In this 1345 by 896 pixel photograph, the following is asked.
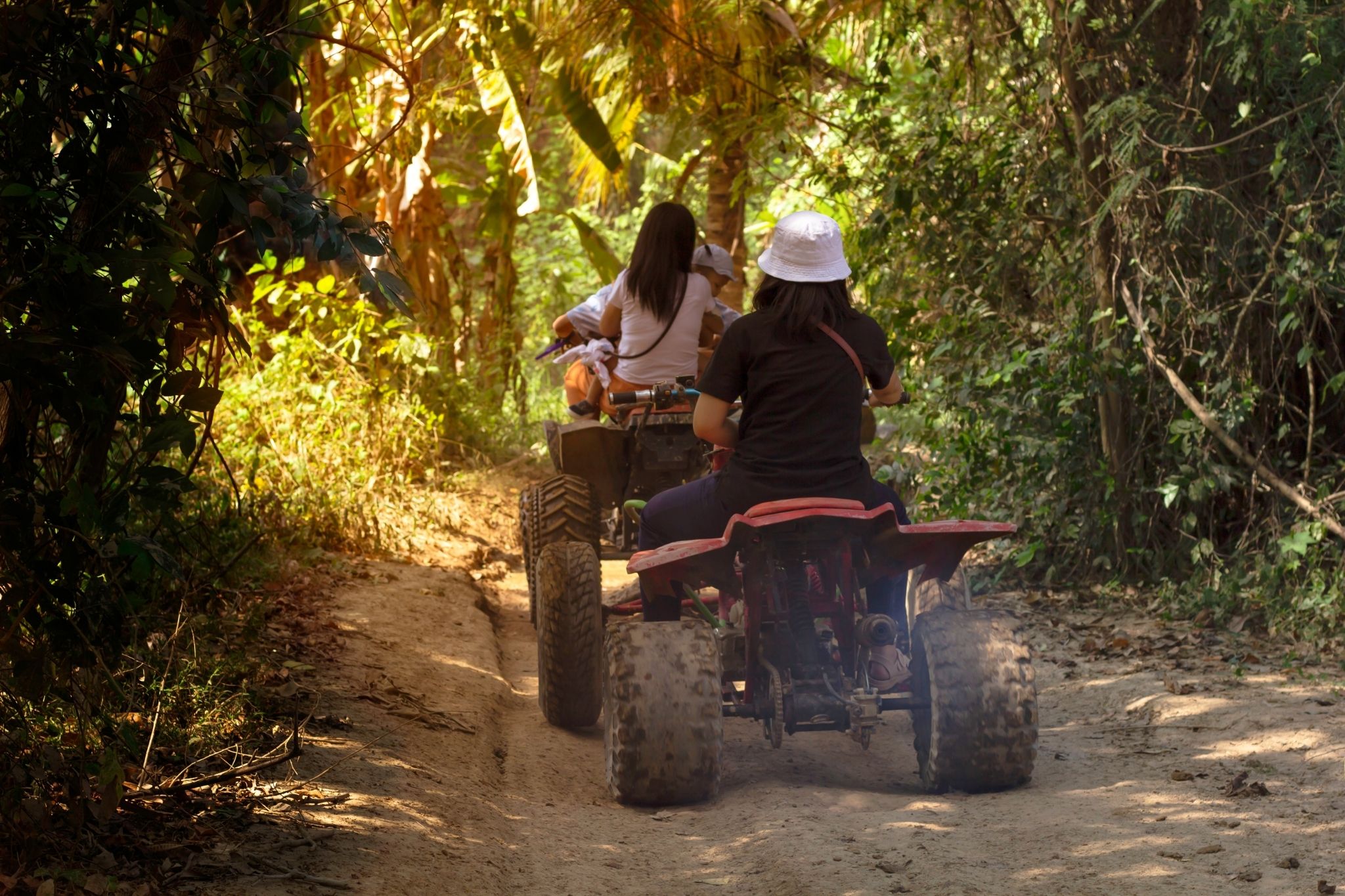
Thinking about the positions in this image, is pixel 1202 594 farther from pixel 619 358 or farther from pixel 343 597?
pixel 343 597

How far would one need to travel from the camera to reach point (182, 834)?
392 cm

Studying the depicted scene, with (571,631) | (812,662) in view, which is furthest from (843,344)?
(571,631)

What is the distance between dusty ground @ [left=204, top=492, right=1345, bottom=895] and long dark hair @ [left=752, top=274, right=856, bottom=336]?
5.73ft

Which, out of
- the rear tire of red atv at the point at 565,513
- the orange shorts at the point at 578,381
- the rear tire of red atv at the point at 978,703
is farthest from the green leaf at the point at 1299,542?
the orange shorts at the point at 578,381

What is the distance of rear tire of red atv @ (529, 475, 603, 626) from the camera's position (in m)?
7.08

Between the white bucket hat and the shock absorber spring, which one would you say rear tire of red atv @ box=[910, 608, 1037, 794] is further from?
the white bucket hat

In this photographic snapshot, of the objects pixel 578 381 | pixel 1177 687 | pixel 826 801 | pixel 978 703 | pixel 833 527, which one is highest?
pixel 578 381

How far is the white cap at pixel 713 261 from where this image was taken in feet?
24.9

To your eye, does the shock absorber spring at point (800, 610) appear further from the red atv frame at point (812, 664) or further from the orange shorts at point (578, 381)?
the orange shorts at point (578, 381)

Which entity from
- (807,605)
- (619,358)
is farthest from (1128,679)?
(619,358)

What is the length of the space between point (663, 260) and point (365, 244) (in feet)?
11.4

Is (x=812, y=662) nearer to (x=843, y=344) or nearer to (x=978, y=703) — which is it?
(x=978, y=703)

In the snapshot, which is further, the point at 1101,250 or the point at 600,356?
the point at 1101,250

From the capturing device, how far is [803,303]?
16.3ft
